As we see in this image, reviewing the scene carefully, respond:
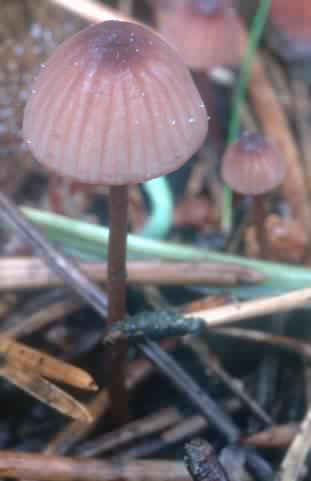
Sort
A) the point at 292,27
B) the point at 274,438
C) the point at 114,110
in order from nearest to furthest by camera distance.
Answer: the point at 114,110 → the point at 274,438 → the point at 292,27

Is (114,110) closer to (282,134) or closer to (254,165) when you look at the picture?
(254,165)

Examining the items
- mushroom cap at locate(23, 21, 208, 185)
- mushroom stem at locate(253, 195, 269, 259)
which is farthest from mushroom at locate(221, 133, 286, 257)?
mushroom cap at locate(23, 21, 208, 185)

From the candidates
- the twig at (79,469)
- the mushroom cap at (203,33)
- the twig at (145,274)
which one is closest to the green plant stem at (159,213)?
the twig at (145,274)

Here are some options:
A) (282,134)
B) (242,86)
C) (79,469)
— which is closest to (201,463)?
(79,469)

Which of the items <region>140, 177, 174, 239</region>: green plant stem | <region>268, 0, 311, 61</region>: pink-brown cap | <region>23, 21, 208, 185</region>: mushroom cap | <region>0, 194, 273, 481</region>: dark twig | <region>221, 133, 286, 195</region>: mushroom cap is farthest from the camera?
<region>268, 0, 311, 61</region>: pink-brown cap

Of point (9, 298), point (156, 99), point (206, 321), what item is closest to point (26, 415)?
point (9, 298)

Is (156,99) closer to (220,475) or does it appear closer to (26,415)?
(220,475)

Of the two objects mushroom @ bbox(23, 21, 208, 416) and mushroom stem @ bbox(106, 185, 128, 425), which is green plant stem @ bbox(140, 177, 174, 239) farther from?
mushroom @ bbox(23, 21, 208, 416)
